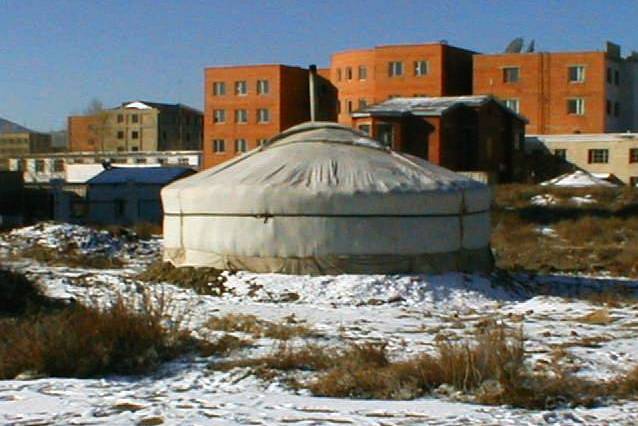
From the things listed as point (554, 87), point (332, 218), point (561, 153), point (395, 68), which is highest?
point (395, 68)

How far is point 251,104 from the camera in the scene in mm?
63156

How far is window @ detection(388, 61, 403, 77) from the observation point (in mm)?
57844

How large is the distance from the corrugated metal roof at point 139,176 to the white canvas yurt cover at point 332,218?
26199 mm

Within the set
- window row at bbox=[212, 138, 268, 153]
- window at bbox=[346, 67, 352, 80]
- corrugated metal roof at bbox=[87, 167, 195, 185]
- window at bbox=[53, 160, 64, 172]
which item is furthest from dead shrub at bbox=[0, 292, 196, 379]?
window at bbox=[53, 160, 64, 172]

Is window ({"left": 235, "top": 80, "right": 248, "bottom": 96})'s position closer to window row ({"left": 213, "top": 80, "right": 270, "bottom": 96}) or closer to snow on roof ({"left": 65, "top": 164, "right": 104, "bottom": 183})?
window row ({"left": 213, "top": 80, "right": 270, "bottom": 96})

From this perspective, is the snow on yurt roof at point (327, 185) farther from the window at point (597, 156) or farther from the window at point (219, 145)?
the window at point (219, 145)

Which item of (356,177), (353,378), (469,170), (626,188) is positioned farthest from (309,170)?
(469,170)

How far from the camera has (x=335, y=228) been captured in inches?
565

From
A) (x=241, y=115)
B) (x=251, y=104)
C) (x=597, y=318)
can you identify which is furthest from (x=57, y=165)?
(x=597, y=318)

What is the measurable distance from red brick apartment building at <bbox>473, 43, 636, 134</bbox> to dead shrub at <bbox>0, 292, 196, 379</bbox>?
160ft

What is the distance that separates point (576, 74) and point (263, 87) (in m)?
18.6

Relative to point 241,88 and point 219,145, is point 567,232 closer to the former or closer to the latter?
point 241,88

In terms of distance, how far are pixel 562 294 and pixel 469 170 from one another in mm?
30230

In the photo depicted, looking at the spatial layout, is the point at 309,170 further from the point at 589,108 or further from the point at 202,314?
the point at 589,108
